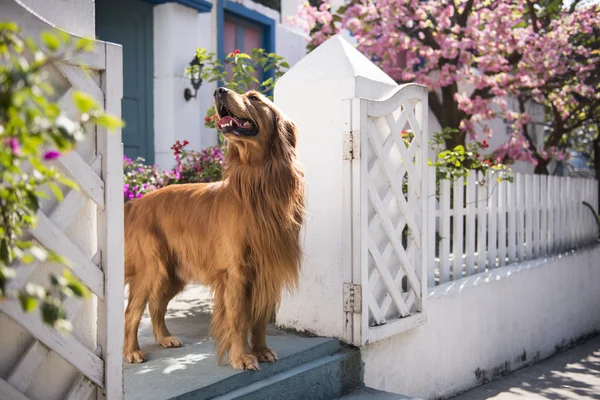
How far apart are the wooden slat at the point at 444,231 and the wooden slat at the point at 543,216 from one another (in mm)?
2254

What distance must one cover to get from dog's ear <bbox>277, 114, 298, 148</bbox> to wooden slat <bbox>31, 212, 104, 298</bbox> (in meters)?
1.35

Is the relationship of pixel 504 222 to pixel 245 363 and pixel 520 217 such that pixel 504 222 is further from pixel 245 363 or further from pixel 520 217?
pixel 245 363

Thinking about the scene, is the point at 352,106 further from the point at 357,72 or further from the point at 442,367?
the point at 442,367

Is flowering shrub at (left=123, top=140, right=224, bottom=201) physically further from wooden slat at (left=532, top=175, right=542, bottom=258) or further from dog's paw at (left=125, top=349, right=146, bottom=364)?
wooden slat at (left=532, top=175, right=542, bottom=258)

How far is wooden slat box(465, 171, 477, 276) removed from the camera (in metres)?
5.35

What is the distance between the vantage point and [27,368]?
2102 millimetres

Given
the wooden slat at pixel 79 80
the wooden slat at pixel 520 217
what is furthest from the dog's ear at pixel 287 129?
the wooden slat at pixel 520 217

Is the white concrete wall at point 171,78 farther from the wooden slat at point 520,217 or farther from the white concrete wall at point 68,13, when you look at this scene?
the white concrete wall at point 68,13

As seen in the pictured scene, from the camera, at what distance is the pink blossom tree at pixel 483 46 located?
8.40 m

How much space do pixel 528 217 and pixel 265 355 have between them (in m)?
4.10

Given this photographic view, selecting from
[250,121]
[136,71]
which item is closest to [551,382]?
[250,121]

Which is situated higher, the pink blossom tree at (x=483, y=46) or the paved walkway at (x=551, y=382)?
the pink blossom tree at (x=483, y=46)

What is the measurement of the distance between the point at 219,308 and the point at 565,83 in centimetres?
719

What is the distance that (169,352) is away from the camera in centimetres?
354
